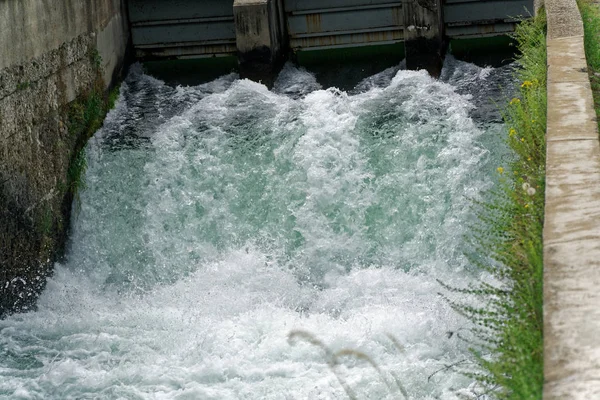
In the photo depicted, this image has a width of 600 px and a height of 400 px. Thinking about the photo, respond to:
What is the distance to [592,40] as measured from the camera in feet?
24.4

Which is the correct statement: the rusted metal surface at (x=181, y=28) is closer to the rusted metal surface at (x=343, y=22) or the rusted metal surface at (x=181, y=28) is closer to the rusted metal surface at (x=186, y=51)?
the rusted metal surface at (x=186, y=51)

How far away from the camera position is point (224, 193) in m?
8.06

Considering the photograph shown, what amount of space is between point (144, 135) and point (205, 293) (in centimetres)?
236

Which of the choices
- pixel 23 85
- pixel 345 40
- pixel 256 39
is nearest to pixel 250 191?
pixel 23 85

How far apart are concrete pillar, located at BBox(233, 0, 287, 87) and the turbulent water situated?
248 millimetres

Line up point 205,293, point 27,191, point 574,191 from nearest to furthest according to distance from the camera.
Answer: point 574,191 < point 205,293 < point 27,191

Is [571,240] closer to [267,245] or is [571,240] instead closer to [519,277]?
[519,277]

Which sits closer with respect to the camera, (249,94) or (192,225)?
(192,225)

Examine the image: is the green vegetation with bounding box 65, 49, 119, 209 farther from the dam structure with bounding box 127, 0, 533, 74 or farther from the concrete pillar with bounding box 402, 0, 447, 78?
the concrete pillar with bounding box 402, 0, 447, 78

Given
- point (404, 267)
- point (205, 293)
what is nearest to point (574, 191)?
point (404, 267)

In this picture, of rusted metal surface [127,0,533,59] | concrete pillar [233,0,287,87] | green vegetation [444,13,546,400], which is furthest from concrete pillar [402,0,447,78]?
green vegetation [444,13,546,400]

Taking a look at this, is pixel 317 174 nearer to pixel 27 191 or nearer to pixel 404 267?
pixel 404 267

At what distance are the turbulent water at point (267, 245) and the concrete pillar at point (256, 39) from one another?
0.81 feet

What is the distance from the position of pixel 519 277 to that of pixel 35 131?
4938 millimetres
